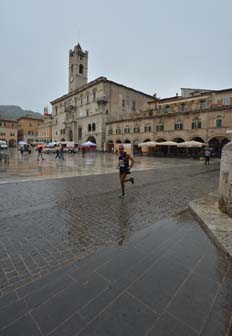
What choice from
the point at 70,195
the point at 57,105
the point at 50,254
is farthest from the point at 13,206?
the point at 57,105

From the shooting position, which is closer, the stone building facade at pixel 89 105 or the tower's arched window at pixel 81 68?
the stone building facade at pixel 89 105

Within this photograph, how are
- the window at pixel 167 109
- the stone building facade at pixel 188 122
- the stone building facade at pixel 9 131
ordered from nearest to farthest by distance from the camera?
the stone building facade at pixel 188 122
the window at pixel 167 109
the stone building facade at pixel 9 131

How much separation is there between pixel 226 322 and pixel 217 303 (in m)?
0.21

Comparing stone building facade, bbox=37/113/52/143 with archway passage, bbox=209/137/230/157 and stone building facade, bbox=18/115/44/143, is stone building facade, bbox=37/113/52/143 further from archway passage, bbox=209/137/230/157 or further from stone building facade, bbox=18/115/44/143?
archway passage, bbox=209/137/230/157

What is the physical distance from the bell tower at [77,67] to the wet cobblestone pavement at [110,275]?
6158 cm

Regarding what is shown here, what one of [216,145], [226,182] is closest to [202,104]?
[216,145]

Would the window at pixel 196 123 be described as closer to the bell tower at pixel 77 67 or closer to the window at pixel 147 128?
the window at pixel 147 128

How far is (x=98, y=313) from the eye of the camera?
171 cm

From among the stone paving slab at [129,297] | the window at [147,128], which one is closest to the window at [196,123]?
the window at [147,128]

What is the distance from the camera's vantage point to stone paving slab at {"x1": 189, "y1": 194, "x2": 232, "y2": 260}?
2992mm

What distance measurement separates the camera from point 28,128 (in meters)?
82.5

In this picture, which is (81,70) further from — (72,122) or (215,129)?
(215,129)

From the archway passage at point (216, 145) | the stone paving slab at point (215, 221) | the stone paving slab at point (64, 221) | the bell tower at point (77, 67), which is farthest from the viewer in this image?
the bell tower at point (77, 67)

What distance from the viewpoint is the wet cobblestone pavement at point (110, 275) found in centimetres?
162
